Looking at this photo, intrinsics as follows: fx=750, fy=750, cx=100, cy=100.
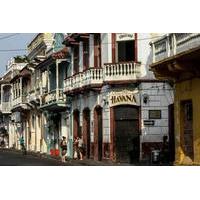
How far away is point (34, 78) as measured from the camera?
14.6 metres

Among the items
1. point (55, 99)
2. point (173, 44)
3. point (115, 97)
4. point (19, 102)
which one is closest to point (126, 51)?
point (115, 97)

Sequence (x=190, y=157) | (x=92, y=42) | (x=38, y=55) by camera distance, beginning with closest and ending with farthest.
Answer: (x=190, y=157) → (x=92, y=42) → (x=38, y=55)

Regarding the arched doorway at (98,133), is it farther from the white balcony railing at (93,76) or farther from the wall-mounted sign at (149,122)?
the wall-mounted sign at (149,122)

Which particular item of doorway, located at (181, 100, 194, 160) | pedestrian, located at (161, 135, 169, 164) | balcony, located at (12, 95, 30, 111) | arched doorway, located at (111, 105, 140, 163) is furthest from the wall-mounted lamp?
balcony, located at (12, 95, 30, 111)

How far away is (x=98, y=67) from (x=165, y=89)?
5.13 ft

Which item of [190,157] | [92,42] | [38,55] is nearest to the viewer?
[190,157]

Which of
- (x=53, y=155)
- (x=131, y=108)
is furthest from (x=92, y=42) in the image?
(x=53, y=155)

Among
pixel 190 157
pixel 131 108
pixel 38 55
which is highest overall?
pixel 38 55

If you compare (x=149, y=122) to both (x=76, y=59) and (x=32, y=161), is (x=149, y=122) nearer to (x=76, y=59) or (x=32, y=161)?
(x=76, y=59)

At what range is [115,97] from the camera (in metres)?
14.0

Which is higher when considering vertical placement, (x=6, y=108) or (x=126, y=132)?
(x=6, y=108)

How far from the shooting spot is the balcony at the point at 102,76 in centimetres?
1389

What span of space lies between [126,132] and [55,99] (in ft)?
4.80

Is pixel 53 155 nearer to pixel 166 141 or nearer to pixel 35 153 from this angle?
pixel 35 153
